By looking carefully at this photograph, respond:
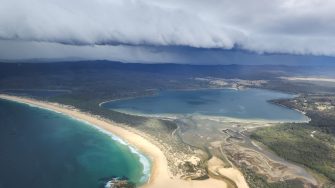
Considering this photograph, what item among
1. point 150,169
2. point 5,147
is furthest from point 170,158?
point 5,147

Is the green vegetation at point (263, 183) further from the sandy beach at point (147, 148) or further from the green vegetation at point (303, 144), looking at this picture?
the green vegetation at point (303, 144)

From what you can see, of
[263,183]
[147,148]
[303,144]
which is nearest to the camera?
[263,183]

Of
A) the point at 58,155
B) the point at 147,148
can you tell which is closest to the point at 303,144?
the point at 147,148

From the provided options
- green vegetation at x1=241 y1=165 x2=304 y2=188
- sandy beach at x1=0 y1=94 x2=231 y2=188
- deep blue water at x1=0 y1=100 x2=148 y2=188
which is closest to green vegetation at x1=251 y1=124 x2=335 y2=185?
green vegetation at x1=241 y1=165 x2=304 y2=188

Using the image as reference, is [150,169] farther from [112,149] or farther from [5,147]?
[5,147]

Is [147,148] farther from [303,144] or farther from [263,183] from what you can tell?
[303,144]

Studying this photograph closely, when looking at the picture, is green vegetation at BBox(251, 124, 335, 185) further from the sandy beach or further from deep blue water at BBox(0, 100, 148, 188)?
deep blue water at BBox(0, 100, 148, 188)
